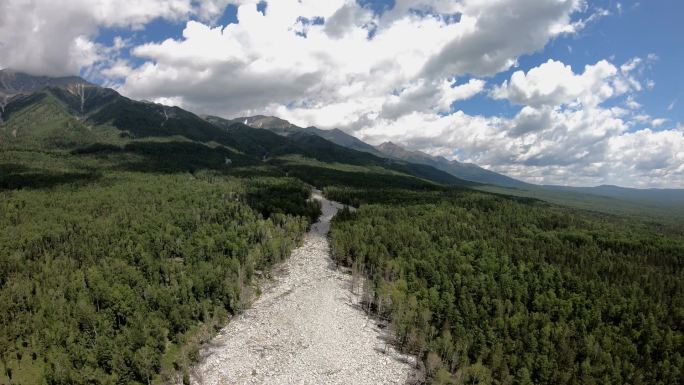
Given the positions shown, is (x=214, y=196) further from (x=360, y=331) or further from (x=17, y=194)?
(x=360, y=331)

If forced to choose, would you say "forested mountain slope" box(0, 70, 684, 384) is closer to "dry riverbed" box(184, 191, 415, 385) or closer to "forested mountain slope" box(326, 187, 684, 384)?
"forested mountain slope" box(326, 187, 684, 384)

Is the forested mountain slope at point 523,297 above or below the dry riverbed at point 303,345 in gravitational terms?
above

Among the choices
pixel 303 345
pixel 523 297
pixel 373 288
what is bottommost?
pixel 303 345

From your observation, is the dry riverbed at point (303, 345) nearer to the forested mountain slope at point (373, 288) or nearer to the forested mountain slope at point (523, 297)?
the forested mountain slope at point (373, 288)

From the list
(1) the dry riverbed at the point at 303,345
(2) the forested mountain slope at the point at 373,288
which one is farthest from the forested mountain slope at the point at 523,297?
(1) the dry riverbed at the point at 303,345

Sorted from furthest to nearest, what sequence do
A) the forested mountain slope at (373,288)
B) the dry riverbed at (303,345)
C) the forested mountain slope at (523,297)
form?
the forested mountain slope at (523,297) → the forested mountain slope at (373,288) → the dry riverbed at (303,345)

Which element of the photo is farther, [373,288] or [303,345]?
[373,288]

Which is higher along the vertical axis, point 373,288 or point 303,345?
point 373,288

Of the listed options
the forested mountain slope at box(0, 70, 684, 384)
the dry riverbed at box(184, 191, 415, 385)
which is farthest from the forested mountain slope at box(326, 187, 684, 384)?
the dry riverbed at box(184, 191, 415, 385)

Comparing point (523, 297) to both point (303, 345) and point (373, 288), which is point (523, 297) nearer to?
point (373, 288)

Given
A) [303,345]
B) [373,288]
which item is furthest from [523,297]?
[303,345]
